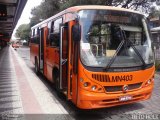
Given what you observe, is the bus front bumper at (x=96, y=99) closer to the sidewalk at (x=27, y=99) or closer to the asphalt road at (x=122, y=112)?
the asphalt road at (x=122, y=112)

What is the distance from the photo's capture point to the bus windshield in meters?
5.90

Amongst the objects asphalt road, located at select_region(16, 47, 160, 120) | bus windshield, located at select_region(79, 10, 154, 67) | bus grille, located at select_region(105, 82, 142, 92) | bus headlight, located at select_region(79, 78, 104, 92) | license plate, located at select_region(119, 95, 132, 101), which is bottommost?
asphalt road, located at select_region(16, 47, 160, 120)

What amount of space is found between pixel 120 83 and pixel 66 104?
2135 millimetres

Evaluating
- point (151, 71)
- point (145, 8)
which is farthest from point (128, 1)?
point (151, 71)

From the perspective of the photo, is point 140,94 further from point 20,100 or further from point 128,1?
point 128,1

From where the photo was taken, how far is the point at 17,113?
656 cm

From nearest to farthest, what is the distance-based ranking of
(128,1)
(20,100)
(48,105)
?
1. (48,105)
2. (20,100)
3. (128,1)

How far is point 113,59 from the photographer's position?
5887 mm

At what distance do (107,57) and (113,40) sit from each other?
21.7 inches

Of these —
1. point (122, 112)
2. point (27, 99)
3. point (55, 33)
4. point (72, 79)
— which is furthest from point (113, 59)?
point (27, 99)

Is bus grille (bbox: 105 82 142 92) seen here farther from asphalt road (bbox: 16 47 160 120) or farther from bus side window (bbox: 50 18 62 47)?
bus side window (bbox: 50 18 62 47)

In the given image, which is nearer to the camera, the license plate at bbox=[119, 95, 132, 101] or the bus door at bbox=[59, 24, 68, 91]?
the license plate at bbox=[119, 95, 132, 101]

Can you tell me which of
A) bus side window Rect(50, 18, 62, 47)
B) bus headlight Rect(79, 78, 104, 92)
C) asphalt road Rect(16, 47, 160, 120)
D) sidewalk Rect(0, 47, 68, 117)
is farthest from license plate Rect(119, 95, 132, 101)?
bus side window Rect(50, 18, 62, 47)

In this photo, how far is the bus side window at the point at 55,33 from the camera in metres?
8.03
